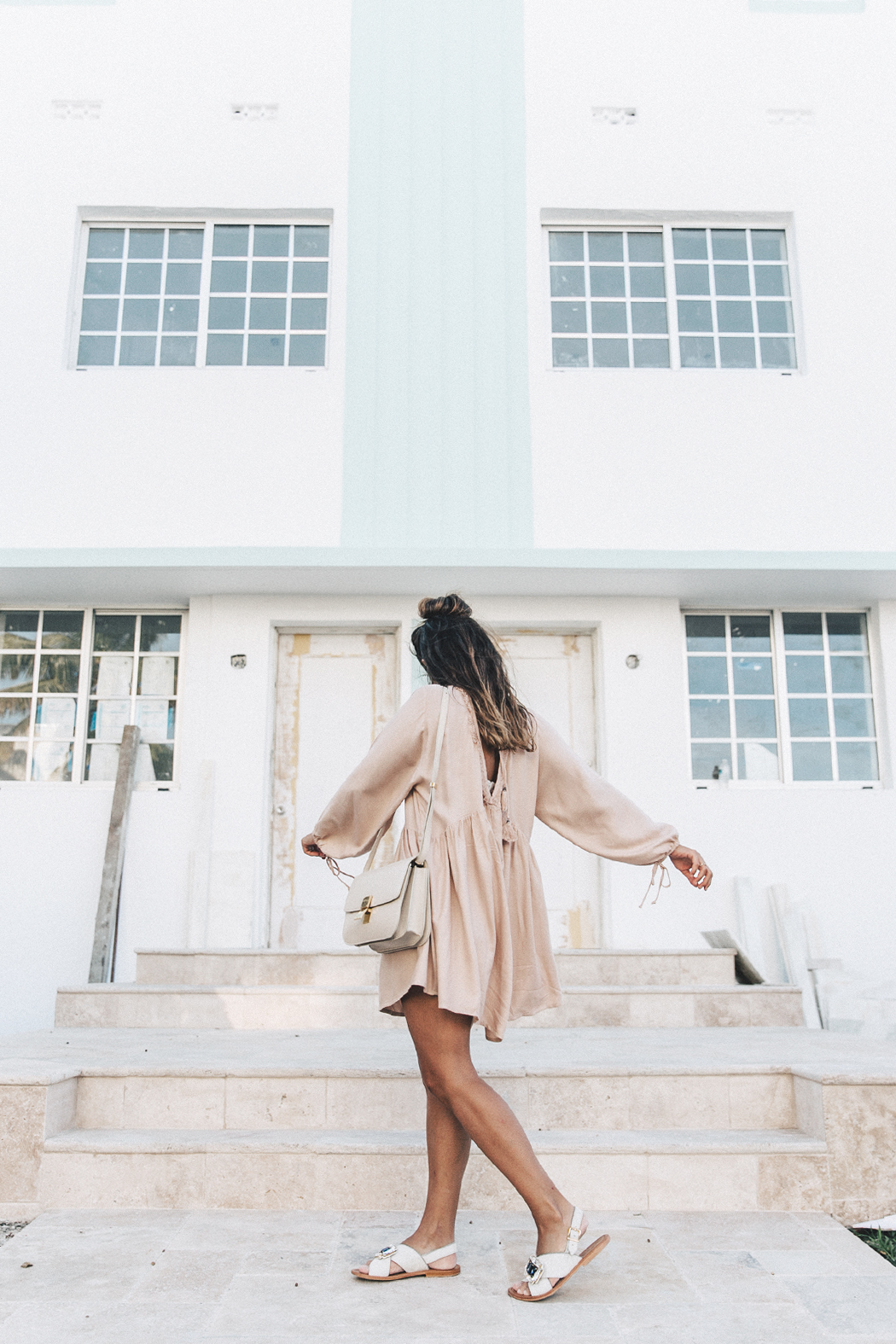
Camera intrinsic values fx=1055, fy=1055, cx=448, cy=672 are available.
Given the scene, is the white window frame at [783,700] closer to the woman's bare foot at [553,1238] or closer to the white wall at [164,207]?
the white wall at [164,207]

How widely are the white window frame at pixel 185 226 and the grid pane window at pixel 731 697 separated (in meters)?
3.28

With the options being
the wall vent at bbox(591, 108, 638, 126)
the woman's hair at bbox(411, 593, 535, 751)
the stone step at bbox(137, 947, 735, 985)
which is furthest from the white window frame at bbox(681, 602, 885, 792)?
the woman's hair at bbox(411, 593, 535, 751)

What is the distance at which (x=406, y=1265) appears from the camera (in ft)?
8.88

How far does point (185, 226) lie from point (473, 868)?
6310 millimetres

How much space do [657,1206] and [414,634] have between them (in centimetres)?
198

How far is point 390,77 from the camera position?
7.45 meters

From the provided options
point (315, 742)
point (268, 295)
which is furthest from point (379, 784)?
point (268, 295)

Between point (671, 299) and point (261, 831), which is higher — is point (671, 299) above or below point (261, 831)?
above

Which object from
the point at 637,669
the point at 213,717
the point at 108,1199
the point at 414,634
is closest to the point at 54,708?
the point at 213,717

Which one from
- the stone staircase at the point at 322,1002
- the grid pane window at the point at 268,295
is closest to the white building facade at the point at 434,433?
the grid pane window at the point at 268,295

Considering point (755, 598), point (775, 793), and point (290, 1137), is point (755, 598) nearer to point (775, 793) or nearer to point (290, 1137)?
point (775, 793)

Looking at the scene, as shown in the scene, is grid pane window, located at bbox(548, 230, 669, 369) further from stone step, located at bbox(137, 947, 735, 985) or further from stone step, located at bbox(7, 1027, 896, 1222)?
stone step, located at bbox(7, 1027, 896, 1222)

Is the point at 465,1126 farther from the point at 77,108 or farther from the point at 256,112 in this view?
the point at 77,108

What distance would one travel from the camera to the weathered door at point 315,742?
6.93m
